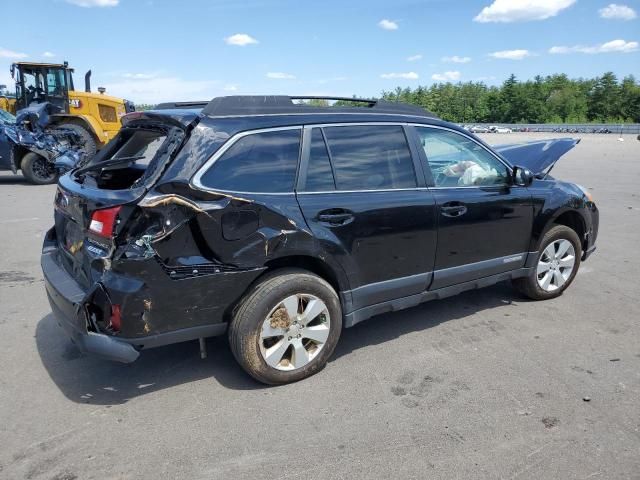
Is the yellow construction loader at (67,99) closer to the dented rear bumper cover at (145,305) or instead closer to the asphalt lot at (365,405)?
the asphalt lot at (365,405)

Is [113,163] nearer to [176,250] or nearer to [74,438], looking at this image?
[176,250]

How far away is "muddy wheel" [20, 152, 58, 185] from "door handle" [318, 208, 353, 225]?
11.7 m

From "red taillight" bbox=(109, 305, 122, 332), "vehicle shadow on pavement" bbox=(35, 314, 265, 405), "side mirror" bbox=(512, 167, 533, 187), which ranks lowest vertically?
"vehicle shadow on pavement" bbox=(35, 314, 265, 405)

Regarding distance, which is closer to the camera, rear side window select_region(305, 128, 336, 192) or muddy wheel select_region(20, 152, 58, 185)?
rear side window select_region(305, 128, 336, 192)

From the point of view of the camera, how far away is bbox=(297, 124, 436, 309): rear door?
3422 millimetres

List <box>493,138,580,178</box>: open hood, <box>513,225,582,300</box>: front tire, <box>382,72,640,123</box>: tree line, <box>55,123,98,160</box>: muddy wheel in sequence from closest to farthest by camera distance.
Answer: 1. <box>513,225,582,300</box>: front tire
2. <box>493,138,580,178</box>: open hood
3. <box>55,123,98,160</box>: muddy wheel
4. <box>382,72,640,123</box>: tree line

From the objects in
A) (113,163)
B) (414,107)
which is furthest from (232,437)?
(414,107)

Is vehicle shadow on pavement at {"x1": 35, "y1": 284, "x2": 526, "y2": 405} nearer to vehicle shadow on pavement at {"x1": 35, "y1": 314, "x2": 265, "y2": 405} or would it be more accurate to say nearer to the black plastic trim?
vehicle shadow on pavement at {"x1": 35, "y1": 314, "x2": 265, "y2": 405}

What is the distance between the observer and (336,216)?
342 centimetres

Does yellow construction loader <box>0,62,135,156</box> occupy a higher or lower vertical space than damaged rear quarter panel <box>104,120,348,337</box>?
higher

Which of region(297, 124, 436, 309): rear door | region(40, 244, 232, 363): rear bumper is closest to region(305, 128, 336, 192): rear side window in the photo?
region(297, 124, 436, 309): rear door

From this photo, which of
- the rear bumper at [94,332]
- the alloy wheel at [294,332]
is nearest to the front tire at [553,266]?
the alloy wheel at [294,332]

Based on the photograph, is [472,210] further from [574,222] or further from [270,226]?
[270,226]

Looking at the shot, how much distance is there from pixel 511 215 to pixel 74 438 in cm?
363
